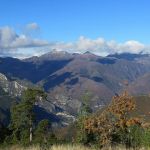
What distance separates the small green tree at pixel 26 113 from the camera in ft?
201

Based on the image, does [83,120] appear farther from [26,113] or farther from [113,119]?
[26,113]

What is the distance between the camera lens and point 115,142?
84.0ft

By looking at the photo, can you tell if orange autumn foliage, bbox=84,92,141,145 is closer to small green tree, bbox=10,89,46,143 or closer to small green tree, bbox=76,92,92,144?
small green tree, bbox=76,92,92,144

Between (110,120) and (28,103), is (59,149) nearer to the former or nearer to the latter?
(110,120)

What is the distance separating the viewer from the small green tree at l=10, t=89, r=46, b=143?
61125 millimetres

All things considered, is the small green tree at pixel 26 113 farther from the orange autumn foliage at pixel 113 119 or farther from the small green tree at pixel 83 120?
the orange autumn foliage at pixel 113 119

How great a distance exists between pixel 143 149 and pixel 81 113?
22.2 metres

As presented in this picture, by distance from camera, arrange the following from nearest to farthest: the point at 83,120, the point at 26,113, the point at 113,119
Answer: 1. the point at 113,119
2. the point at 83,120
3. the point at 26,113

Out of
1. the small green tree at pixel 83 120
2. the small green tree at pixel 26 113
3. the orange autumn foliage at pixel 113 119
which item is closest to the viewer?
the orange autumn foliage at pixel 113 119

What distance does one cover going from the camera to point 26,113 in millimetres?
63594

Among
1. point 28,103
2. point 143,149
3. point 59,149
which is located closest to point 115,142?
point 143,149

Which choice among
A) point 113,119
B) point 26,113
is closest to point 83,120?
point 113,119

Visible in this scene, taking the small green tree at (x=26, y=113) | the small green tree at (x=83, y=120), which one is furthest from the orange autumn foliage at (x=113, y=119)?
the small green tree at (x=26, y=113)

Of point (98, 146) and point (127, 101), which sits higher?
point (127, 101)
